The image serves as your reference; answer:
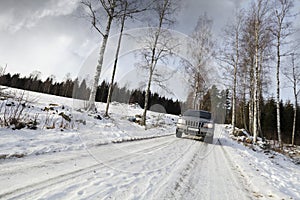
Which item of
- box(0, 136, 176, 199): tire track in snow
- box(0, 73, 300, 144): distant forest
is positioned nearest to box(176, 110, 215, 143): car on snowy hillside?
box(0, 136, 176, 199): tire track in snow

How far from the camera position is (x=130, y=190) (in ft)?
6.92

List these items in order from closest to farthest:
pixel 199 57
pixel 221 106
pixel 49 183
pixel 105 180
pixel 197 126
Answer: pixel 49 183, pixel 105 180, pixel 197 126, pixel 199 57, pixel 221 106

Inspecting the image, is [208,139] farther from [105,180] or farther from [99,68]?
[99,68]

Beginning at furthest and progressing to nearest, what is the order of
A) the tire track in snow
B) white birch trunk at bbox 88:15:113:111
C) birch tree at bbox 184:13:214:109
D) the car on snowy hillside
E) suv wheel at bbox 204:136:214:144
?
1. birch tree at bbox 184:13:214:109
2. white birch trunk at bbox 88:15:113:111
3. suv wheel at bbox 204:136:214:144
4. the car on snowy hillside
5. the tire track in snow

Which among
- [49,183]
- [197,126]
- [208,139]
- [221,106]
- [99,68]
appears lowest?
[49,183]

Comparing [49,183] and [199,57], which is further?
[199,57]

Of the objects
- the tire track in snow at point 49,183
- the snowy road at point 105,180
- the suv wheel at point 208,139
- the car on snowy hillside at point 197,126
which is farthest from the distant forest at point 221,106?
the tire track in snow at point 49,183

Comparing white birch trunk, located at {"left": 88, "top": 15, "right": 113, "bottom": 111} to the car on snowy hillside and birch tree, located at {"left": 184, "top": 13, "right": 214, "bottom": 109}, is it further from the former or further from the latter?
birch tree, located at {"left": 184, "top": 13, "right": 214, "bottom": 109}

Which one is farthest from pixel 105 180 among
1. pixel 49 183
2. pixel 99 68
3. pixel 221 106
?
pixel 221 106

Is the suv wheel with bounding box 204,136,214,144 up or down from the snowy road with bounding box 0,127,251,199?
up

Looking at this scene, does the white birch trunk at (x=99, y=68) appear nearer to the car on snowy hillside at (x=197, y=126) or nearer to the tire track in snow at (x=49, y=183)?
the car on snowy hillside at (x=197, y=126)

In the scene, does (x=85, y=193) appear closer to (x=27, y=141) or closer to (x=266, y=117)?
(x=27, y=141)

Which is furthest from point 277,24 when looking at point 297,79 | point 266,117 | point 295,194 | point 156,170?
point 266,117

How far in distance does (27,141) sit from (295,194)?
5.20 meters
